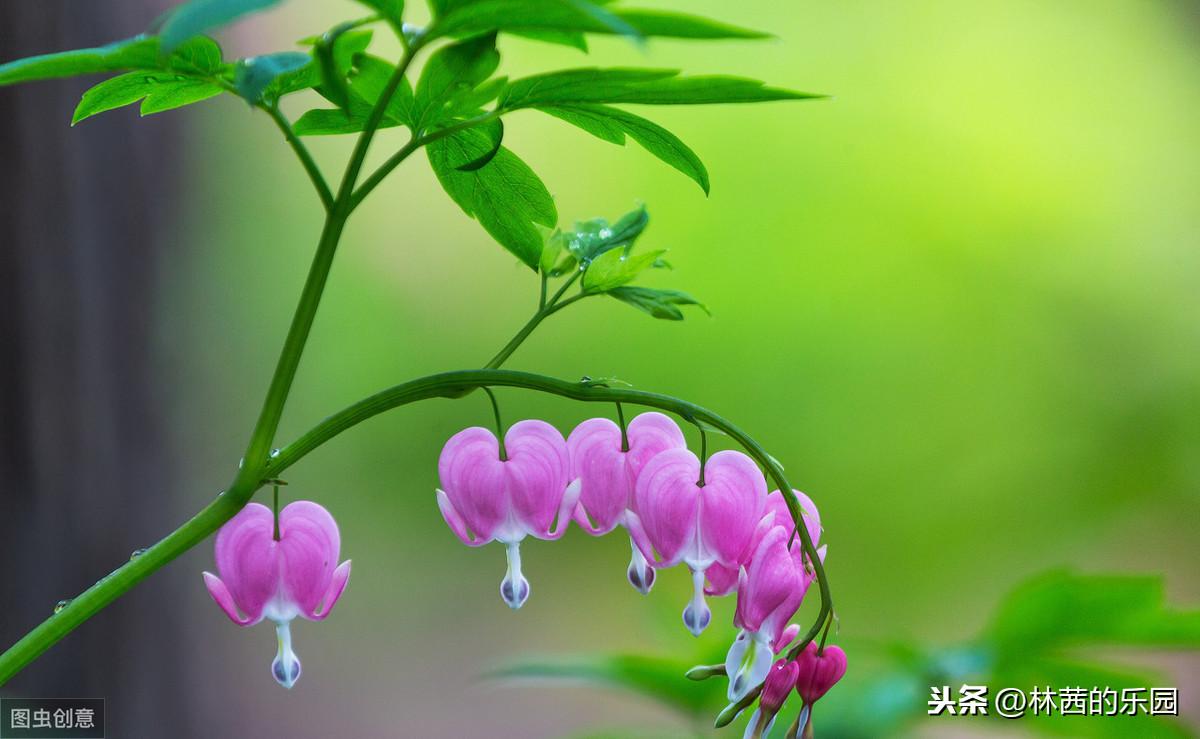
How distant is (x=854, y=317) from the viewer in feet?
15.8

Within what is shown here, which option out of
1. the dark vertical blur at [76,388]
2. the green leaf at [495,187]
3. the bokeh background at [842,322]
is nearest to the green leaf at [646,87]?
the green leaf at [495,187]

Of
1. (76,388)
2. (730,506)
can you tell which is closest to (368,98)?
(730,506)

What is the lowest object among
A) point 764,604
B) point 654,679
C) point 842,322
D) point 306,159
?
point 654,679

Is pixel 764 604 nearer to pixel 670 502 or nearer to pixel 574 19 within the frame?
pixel 670 502

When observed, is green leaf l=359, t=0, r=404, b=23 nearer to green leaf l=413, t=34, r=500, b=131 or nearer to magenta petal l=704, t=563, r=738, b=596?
green leaf l=413, t=34, r=500, b=131

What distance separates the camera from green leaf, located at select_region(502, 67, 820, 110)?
60 centimetres

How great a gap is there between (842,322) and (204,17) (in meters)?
4.54

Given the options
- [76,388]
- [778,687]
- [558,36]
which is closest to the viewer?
[558,36]

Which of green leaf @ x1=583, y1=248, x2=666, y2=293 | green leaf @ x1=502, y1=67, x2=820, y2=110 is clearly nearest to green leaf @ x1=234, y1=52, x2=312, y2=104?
green leaf @ x1=502, y1=67, x2=820, y2=110

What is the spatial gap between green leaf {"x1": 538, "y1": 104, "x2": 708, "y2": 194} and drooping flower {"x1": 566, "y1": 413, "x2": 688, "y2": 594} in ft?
0.83

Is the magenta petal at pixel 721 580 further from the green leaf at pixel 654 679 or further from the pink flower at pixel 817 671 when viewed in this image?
the green leaf at pixel 654 679

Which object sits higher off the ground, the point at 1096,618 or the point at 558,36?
the point at 558,36

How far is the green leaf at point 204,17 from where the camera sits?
47cm

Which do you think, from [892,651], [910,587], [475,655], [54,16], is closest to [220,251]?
[475,655]
